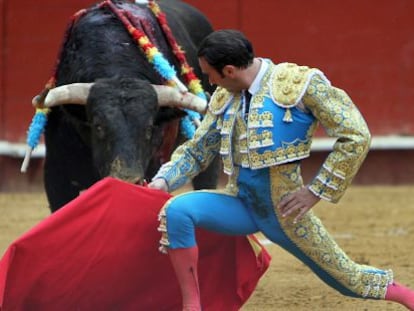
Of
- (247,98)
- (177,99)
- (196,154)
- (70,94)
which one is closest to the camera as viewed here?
(247,98)

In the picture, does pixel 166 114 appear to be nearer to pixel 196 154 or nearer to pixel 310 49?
pixel 196 154

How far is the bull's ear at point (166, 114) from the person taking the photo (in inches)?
183

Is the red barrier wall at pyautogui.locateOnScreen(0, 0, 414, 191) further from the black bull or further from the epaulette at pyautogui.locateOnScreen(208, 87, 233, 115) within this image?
the epaulette at pyautogui.locateOnScreen(208, 87, 233, 115)

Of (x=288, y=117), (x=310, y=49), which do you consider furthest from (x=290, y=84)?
(x=310, y=49)

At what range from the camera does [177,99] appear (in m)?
4.62

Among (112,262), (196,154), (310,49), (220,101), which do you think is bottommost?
(310,49)

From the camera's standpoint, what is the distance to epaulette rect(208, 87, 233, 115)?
349 centimetres

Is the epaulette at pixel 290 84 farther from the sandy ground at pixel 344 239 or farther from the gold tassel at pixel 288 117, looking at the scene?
the sandy ground at pixel 344 239

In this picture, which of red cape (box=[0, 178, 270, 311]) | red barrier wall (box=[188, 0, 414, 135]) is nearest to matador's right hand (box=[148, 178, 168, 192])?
red cape (box=[0, 178, 270, 311])

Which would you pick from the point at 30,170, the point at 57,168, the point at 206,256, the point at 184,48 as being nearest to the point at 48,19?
the point at 30,170

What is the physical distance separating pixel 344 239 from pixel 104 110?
2120 mm

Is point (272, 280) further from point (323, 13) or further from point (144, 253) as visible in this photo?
point (323, 13)

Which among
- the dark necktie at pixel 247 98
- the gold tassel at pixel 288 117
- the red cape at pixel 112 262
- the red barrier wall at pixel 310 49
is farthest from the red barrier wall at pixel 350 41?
the gold tassel at pixel 288 117

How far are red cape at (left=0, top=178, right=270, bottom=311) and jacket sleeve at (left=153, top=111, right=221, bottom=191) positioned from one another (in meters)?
0.12
